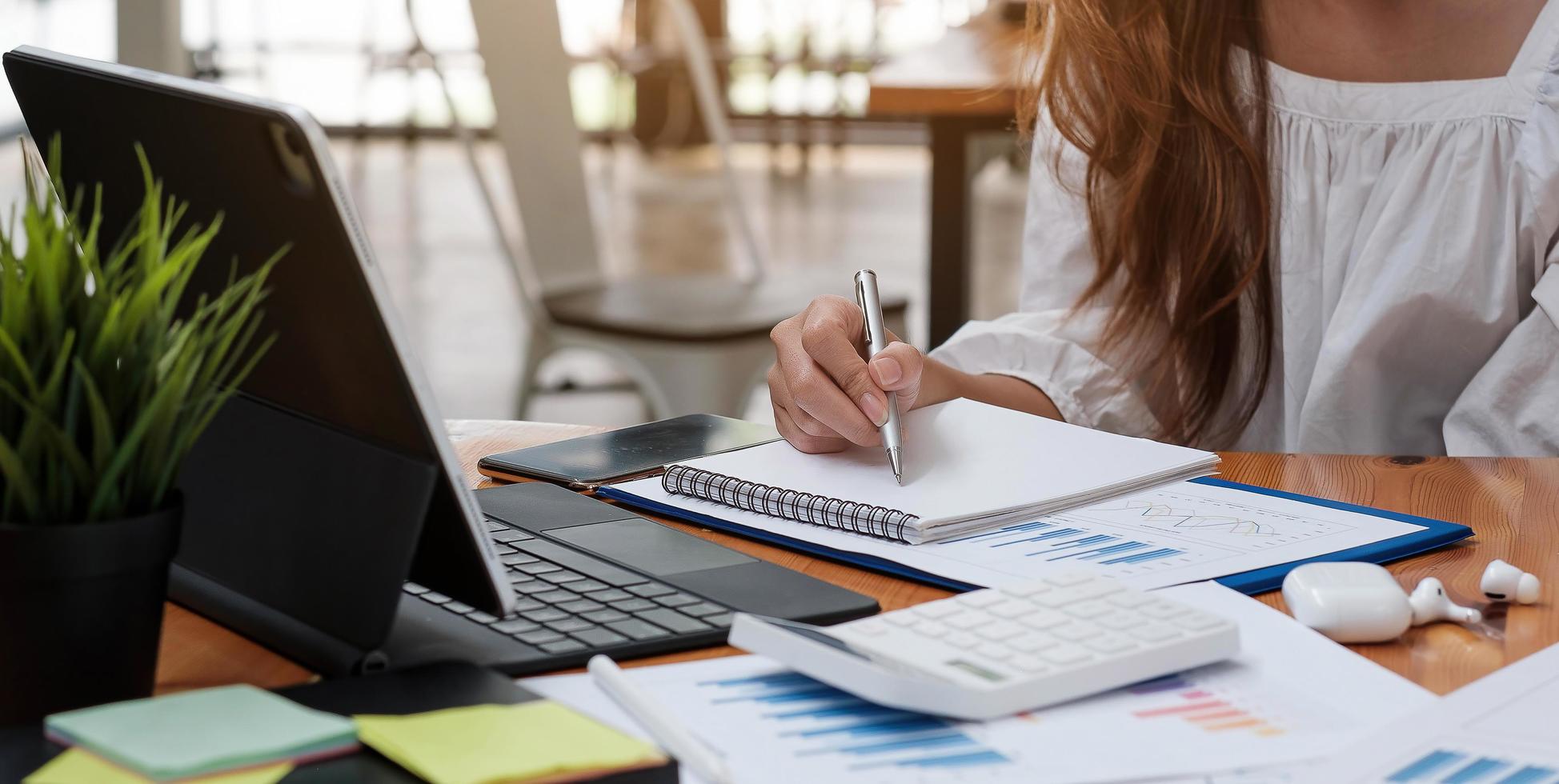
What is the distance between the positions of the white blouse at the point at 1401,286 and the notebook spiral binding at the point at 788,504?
37 centimetres

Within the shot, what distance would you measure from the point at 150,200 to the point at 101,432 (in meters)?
0.08

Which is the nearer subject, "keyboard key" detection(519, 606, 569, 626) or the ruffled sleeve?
"keyboard key" detection(519, 606, 569, 626)

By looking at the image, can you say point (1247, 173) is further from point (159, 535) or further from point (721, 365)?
point (721, 365)

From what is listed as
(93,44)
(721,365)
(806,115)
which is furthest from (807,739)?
(806,115)

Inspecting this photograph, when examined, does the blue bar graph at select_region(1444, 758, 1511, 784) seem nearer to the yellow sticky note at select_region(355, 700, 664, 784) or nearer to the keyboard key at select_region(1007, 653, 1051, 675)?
the keyboard key at select_region(1007, 653, 1051, 675)

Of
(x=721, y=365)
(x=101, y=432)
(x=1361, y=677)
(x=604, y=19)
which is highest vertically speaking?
(x=604, y=19)

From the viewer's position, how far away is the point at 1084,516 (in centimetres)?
74

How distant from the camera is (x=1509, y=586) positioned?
626 millimetres

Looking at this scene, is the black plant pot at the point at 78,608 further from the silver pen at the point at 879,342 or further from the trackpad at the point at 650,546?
the silver pen at the point at 879,342

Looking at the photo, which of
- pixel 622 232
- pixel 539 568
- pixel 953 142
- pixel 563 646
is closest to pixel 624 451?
pixel 539 568

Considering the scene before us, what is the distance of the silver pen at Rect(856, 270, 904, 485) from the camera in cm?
78

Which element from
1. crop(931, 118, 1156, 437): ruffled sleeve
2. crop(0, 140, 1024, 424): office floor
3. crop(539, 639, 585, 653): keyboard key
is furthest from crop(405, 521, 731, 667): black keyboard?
crop(0, 140, 1024, 424): office floor

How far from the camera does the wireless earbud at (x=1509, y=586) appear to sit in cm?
63

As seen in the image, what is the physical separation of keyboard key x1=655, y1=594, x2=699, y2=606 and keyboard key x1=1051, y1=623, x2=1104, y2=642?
153 millimetres
